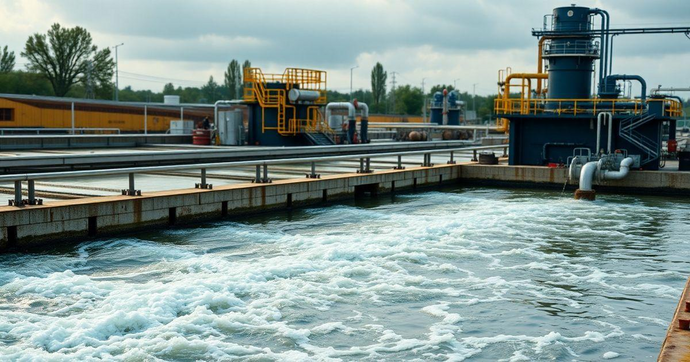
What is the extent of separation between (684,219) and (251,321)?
48.0 ft

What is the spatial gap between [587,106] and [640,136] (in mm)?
3066

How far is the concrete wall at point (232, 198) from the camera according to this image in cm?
1462

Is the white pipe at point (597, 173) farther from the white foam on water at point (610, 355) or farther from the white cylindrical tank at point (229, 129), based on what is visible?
the white cylindrical tank at point (229, 129)

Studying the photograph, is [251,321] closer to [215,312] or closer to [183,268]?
[215,312]

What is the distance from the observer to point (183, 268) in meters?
13.5

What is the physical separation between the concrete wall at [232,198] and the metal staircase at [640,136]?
0.96 m

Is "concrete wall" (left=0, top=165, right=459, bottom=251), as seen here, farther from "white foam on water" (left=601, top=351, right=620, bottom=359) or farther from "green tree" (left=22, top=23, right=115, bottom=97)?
"green tree" (left=22, top=23, right=115, bottom=97)

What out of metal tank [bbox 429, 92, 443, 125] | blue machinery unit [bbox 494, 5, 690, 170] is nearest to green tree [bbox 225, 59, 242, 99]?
metal tank [bbox 429, 92, 443, 125]

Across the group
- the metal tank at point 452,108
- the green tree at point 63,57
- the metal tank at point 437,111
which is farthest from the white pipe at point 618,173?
the green tree at point 63,57

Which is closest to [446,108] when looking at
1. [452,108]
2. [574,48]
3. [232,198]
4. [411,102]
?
[452,108]

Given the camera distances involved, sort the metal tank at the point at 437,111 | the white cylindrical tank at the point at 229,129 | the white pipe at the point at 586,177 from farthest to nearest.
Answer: the metal tank at the point at 437,111 < the white cylindrical tank at the point at 229,129 < the white pipe at the point at 586,177

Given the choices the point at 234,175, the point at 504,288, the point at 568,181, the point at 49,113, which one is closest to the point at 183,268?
the point at 504,288

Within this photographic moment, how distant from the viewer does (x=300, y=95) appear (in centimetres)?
3931

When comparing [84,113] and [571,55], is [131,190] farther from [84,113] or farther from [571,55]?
→ [84,113]
